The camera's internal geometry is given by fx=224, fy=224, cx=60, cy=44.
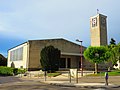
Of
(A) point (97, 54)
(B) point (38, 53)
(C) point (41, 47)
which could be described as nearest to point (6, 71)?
(B) point (38, 53)

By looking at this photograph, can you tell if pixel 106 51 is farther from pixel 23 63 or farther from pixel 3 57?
pixel 3 57

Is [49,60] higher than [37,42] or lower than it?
lower

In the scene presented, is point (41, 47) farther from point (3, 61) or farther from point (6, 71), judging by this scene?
point (3, 61)

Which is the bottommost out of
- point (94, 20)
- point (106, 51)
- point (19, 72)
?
point (19, 72)

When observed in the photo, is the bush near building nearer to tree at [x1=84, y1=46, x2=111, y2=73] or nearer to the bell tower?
the bell tower

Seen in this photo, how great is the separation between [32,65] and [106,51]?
65.2 ft


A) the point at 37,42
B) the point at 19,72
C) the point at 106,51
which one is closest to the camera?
the point at 106,51

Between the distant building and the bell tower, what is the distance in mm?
8424

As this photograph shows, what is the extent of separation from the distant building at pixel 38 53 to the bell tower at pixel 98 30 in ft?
27.6

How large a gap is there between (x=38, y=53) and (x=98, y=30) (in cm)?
1487

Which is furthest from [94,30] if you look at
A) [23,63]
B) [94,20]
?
[23,63]

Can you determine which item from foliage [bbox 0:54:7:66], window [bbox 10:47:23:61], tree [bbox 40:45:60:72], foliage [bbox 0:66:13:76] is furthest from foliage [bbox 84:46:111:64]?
foliage [bbox 0:54:7:66]

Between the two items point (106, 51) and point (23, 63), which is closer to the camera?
point (106, 51)

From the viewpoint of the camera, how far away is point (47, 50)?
44.1m
